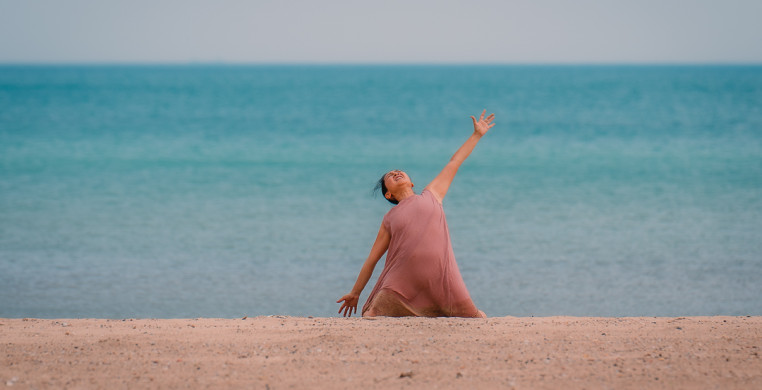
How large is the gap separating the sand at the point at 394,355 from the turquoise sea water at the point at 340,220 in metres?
2.53

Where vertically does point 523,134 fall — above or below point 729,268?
above

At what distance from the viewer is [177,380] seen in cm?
362

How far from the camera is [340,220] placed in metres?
11.5

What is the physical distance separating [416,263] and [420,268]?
0.14 ft

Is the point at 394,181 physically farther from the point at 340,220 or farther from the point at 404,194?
the point at 340,220

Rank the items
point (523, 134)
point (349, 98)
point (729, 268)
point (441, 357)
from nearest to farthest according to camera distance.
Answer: point (441, 357)
point (729, 268)
point (523, 134)
point (349, 98)

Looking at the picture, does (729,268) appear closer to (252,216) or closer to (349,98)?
(252,216)

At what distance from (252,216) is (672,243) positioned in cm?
652

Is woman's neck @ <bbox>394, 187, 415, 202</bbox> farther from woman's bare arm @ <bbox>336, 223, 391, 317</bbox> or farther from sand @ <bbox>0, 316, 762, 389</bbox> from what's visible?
sand @ <bbox>0, 316, 762, 389</bbox>

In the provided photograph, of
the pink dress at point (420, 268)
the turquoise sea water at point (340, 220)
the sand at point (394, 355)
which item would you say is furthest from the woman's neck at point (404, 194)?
the turquoise sea water at point (340, 220)

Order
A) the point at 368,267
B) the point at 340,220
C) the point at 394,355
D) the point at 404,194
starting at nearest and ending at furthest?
the point at 394,355
the point at 368,267
the point at 404,194
the point at 340,220

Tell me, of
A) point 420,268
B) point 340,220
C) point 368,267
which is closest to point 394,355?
point 420,268

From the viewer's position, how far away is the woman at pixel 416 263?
Result: 15.3ft

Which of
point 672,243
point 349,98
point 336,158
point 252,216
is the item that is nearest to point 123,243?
point 252,216
